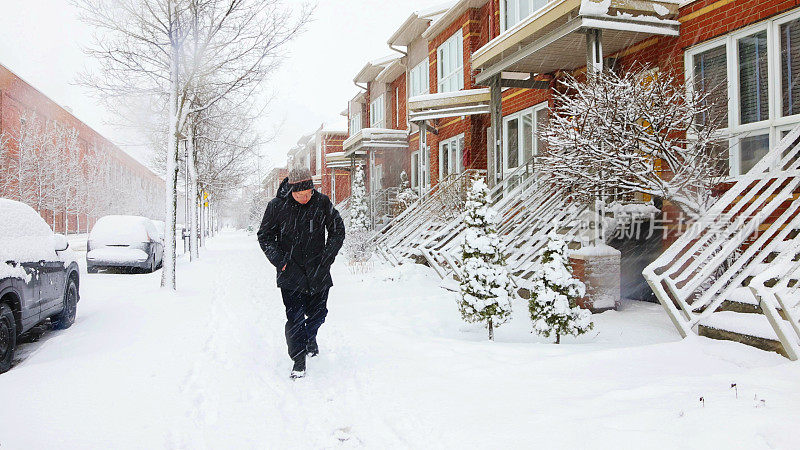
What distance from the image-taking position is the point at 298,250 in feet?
14.7

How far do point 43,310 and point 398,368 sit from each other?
4.17 m

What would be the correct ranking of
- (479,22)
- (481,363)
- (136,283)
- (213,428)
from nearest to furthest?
Result: (213,428) → (481,363) → (136,283) → (479,22)

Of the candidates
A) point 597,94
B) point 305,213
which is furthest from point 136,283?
point 597,94

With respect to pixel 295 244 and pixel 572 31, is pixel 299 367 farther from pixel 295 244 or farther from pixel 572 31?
pixel 572 31

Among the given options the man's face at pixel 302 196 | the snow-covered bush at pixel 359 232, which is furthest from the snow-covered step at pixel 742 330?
the snow-covered bush at pixel 359 232

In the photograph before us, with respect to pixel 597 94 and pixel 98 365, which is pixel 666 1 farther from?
pixel 98 365

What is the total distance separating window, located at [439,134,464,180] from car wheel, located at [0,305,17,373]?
37.5 feet

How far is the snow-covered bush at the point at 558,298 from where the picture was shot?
5059 millimetres

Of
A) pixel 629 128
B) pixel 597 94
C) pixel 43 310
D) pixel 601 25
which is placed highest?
pixel 601 25

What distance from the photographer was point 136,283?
35.6 ft

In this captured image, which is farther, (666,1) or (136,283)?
(136,283)

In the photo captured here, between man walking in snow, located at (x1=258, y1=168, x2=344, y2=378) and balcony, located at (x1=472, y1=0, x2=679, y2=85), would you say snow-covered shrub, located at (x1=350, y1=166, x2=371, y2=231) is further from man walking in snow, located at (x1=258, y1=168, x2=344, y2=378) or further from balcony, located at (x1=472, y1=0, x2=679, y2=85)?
man walking in snow, located at (x1=258, y1=168, x2=344, y2=378)

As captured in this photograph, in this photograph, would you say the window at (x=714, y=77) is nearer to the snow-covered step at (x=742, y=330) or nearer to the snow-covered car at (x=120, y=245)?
the snow-covered step at (x=742, y=330)

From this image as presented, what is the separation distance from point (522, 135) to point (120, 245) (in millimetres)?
10267
